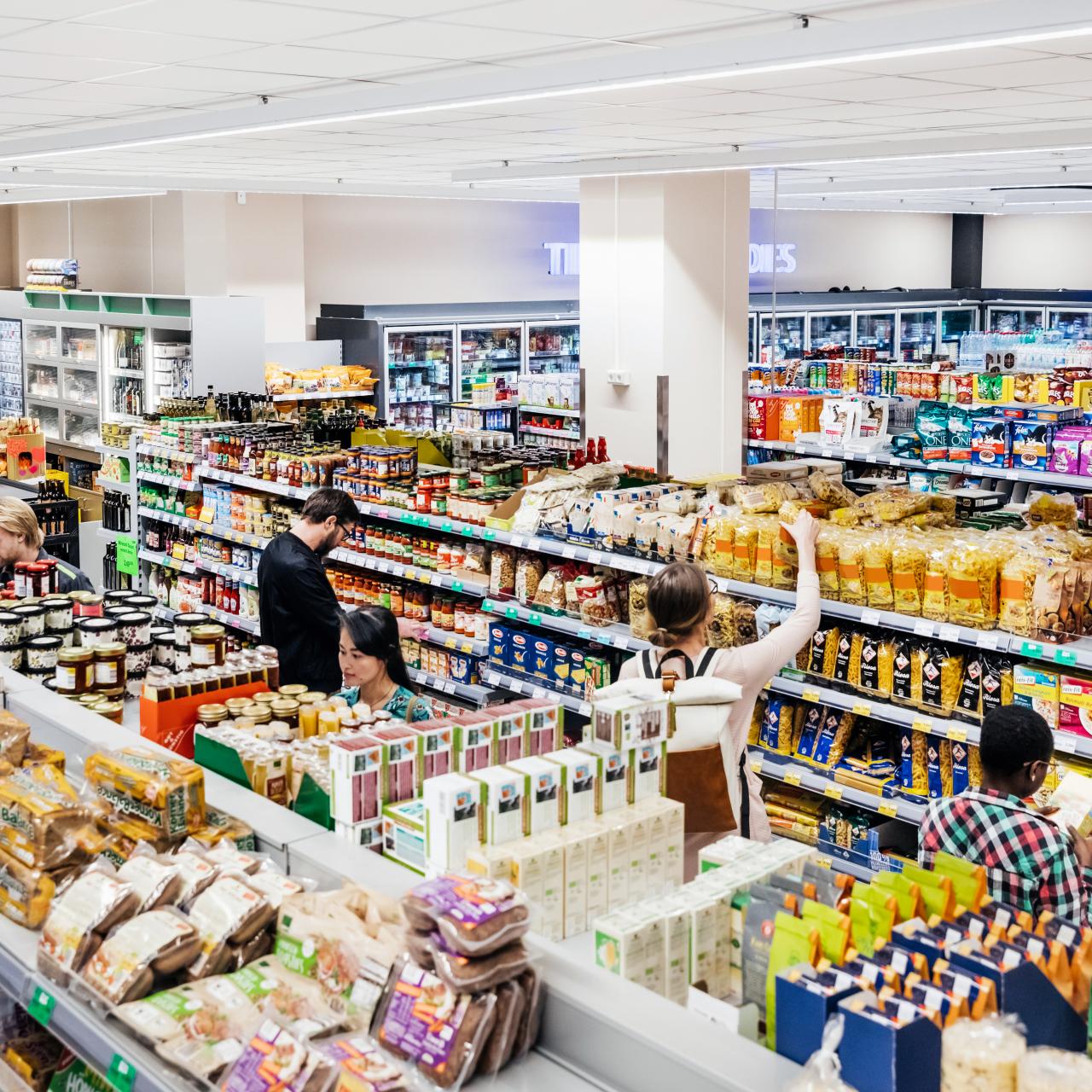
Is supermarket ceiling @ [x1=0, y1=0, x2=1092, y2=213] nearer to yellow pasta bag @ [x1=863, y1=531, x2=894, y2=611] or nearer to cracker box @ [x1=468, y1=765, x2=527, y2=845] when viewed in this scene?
yellow pasta bag @ [x1=863, y1=531, x2=894, y2=611]

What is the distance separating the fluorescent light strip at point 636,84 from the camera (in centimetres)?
364

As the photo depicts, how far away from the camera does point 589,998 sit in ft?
7.38

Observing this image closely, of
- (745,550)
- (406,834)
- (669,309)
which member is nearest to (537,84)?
(745,550)

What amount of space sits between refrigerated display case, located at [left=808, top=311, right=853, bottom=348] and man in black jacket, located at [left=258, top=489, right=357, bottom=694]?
1148 centimetres

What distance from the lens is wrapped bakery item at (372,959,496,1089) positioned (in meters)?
2.17

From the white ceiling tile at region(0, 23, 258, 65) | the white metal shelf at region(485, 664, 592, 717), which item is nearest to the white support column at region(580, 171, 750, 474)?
the white metal shelf at region(485, 664, 592, 717)

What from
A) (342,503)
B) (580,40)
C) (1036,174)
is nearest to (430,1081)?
(580,40)

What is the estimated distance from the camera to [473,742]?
2.94 metres

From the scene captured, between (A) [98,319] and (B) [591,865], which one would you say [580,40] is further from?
(A) [98,319]

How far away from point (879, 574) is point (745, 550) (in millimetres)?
615

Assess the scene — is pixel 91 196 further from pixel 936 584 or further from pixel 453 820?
pixel 453 820

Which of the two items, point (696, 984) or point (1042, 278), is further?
point (1042, 278)

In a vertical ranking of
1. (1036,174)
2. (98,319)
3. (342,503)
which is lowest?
(342,503)

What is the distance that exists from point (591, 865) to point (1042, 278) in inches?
730
